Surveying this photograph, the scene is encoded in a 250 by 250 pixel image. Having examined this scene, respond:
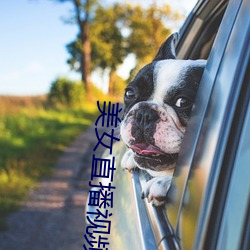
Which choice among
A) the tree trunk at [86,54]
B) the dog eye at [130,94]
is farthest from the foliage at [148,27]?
the tree trunk at [86,54]

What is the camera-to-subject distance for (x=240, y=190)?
41.8 inches

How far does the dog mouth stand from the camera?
1.55 meters

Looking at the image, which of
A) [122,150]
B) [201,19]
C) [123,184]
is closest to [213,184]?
[123,184]

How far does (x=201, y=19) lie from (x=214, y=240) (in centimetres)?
163

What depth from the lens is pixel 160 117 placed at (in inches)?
59.3

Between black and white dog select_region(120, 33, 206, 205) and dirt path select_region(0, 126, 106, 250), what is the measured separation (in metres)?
3.09

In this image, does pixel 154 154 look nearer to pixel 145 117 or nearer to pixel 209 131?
pixel 145 117

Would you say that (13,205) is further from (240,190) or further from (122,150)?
(240,190)

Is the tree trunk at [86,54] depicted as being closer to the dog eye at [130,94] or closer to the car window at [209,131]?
the dog eye at [130,94]

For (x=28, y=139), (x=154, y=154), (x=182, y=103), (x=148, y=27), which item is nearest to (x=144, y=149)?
(x=154, y=154)

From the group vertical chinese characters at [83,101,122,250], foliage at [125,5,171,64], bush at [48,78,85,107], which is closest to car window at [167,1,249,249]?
vertical chinese characters at [83,101,122,250]

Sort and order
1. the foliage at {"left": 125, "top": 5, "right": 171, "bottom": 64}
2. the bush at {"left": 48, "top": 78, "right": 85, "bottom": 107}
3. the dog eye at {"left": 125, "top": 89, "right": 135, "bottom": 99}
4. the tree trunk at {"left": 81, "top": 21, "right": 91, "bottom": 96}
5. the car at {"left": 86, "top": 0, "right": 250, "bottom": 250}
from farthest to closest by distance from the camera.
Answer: the bush at {"left": 48, "top": 78, "right": 85, "bottom": 107} < the tree trunk at {"left": 81, "top": 21, "right": 91, "bottom": 96} < the foliage at {"left": 125, "top": 5, "right": 171, "bottom": 64} < the dog eye at {"left": 125, "top": 89, "right": 135, "bottom": 99} < the car at {"left": 86, "top": 0, "right": 250, "bottom": 250}

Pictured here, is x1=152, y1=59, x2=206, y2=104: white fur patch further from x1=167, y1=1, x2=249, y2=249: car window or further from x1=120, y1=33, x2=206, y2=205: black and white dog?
x1=167, y1=1, x2=249, y2=249: car window

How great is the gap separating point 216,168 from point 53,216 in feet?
15.1
